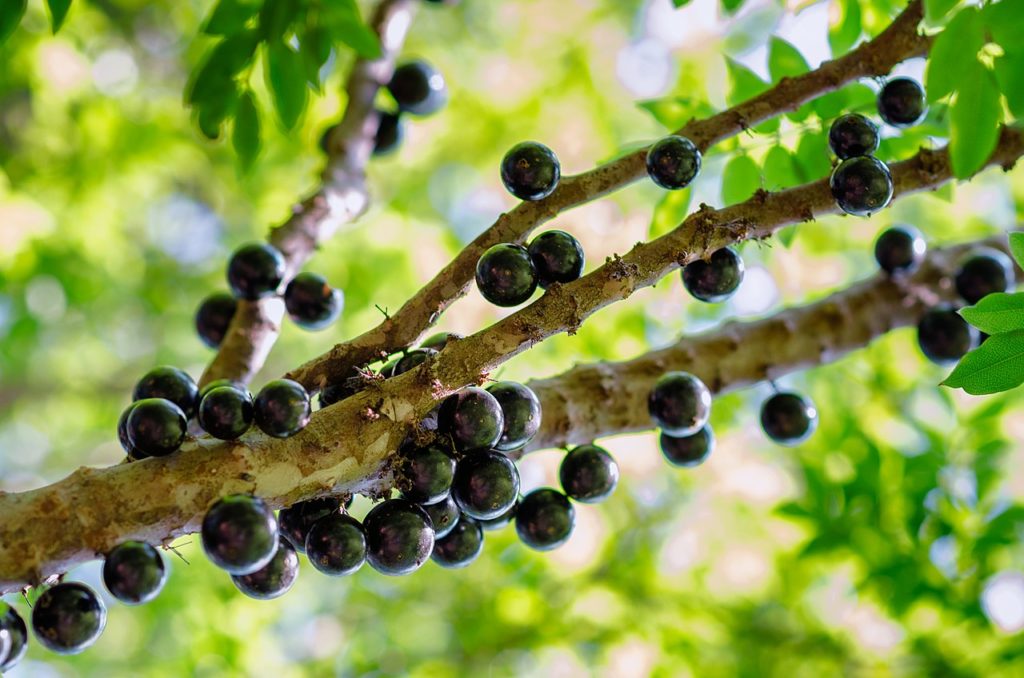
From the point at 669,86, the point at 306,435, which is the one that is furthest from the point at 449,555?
the point at 669,86

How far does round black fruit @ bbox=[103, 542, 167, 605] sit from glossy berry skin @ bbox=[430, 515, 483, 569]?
99cm

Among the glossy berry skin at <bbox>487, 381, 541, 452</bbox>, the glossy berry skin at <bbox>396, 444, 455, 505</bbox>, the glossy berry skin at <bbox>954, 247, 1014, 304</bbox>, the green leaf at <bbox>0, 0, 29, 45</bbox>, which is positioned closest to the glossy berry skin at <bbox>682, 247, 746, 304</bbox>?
the glossy berry skin at <bbox>487, 381, 541, 452</bbox>

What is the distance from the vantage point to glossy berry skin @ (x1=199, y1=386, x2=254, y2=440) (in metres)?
2.39

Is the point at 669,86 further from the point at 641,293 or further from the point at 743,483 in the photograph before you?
the point at 743,483

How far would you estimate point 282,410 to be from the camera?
2.33 meters

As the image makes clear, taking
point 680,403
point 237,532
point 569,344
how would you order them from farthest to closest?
point 569,344 → point 680,403 → point 237,532

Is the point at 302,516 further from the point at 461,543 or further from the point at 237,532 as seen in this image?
the point at 461,543

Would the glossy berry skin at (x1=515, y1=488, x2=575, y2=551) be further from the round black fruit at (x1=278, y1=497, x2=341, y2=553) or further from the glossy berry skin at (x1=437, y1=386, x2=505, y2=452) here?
the round black fruit at (x1=278, y1=497, x2=341, y2=553)

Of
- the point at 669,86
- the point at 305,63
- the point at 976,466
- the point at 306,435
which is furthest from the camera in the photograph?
the point at 669,86

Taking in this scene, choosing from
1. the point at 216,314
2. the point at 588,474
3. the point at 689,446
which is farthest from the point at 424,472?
the point at 216,314

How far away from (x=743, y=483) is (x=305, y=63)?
4.67 m

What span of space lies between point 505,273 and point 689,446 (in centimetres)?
130

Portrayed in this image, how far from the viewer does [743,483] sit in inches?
266

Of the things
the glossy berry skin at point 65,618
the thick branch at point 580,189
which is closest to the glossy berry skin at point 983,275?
the thick branch at point 580,189
